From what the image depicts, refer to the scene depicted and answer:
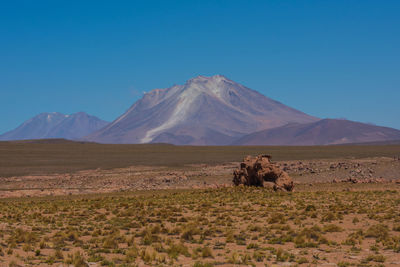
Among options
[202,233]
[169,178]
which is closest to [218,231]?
[202,233]

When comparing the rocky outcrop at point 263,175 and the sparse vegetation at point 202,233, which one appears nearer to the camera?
the sparse vegetation at point 202,233

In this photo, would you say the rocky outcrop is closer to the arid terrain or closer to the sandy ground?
the arid terrain

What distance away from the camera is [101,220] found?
2412cm

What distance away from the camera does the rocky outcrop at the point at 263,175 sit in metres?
38.3

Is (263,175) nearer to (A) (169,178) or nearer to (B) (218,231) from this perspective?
(B) (218,231)

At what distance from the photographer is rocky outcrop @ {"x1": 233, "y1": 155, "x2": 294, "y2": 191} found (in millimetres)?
38312

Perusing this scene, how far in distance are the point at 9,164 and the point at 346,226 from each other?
65.6 meters

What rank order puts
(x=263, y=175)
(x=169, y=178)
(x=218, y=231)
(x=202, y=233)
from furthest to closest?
(x=169, y=178) → (x=263, y=175) → (x=218, y=231) → (x=202, y=233)

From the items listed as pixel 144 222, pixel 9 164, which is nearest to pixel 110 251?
pixel 144 222

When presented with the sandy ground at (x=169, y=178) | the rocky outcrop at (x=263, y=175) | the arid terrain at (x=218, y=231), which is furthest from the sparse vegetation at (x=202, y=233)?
the sandy ground at (x=169, y=178)

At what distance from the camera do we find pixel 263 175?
38281mm

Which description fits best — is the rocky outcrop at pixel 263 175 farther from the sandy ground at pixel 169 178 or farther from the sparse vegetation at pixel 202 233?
the sandy ground at pixel 169 178

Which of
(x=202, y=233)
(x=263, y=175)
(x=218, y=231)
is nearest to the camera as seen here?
(x=202, y=233)

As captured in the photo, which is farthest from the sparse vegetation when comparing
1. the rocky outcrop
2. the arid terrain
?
the rocky outcrop
